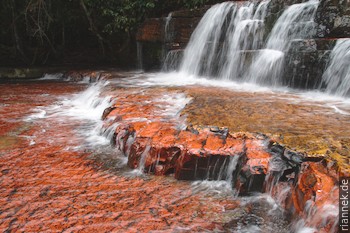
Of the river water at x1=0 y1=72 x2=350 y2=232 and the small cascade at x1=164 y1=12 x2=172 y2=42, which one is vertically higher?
the small cascade at x1=164 y1=12 x2=172 y2=42

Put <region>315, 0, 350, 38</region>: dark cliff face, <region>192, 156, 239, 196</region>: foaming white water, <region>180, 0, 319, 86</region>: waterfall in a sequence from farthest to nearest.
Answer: <region>180, 0, 319, 86</region>: waterfall
<region>315, 0, 350, 38</region>: dark cliff face
<region>192, 156, 239, 196</region>: foaming white water

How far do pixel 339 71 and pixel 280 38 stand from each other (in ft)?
5.98

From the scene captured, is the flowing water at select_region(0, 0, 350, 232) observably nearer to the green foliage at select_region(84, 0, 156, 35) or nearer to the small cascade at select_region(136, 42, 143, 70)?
the small cascade at select_region(136, 42, 143, 70)

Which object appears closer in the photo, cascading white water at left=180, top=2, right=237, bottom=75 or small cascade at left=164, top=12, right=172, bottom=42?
cascading white water at left=180, top=2, right=237, bottom=75

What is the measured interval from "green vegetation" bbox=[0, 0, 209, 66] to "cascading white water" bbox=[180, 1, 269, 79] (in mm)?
1589

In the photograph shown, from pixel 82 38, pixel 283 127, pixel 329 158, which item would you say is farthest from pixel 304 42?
pixel 82 38

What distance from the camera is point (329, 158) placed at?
3.04 meters

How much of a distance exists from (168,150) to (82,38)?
11.8 meters

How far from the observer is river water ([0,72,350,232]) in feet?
9.87

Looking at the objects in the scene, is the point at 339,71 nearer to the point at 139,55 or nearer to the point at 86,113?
the point at 86,113

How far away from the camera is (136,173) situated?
4008 mm

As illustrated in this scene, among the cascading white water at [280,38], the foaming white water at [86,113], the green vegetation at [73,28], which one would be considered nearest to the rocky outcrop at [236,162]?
the foaming white water at [86,113]

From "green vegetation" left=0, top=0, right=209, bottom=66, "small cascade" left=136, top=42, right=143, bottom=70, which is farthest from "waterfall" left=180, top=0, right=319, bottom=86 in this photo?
"small cascade" left=136, top=42, right=143, bottom=70

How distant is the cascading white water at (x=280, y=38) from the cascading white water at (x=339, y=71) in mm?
1027
